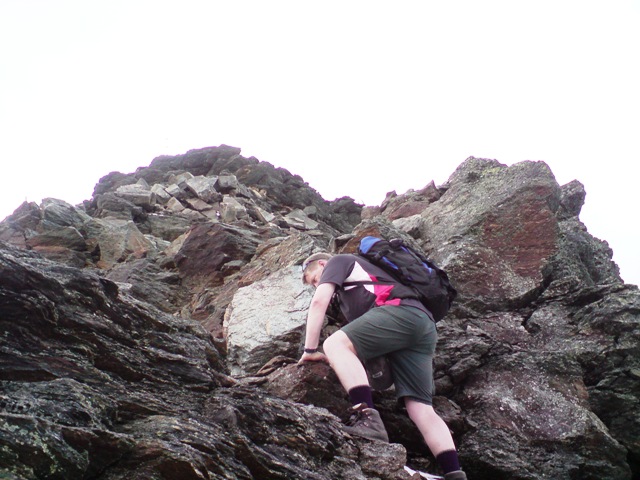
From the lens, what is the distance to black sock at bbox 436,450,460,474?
6.66 metres

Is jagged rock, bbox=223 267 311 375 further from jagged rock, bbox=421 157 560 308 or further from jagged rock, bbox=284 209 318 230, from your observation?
jagged rock, bbox=284 209 318 230

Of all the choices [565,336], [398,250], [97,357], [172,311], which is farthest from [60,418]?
[172,311]

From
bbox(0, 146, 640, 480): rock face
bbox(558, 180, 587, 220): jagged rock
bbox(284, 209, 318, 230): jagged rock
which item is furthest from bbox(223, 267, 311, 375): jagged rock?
bbox(284, 209, 318, 230): jagged rock

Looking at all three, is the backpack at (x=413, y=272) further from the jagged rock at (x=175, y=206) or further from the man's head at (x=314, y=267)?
the jagged rock at (x=175, y=206)

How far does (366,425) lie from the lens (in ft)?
22.3

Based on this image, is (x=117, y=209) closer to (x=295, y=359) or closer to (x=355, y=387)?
(x=295, y=359)

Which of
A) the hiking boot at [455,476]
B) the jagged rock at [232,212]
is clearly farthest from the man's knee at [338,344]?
the jagged rock at [232,212]

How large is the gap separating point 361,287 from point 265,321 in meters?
3.15

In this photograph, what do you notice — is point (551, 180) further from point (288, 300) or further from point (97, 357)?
point (97, 357)

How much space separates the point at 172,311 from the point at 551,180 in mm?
9481

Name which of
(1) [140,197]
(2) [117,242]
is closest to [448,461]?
(2) [117,242]

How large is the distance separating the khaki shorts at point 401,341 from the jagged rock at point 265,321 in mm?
2763

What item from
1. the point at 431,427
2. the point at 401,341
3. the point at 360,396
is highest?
the point at 401,341

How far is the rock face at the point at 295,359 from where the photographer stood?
16.2 ft
